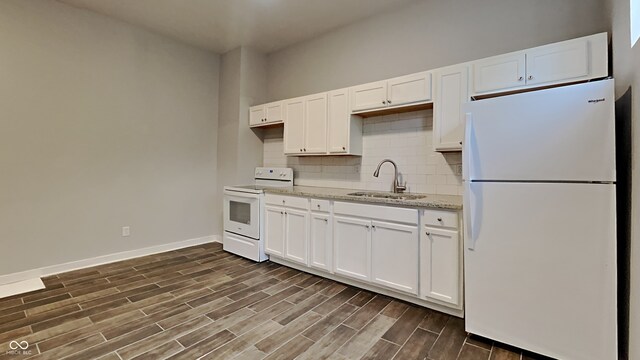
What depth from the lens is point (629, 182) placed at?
174 centimetres

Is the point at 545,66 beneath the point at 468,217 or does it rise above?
above

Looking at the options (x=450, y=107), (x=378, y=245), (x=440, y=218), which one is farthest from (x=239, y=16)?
(x=440, y=218)

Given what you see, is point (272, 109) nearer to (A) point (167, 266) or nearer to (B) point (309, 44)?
(B) point (309, 44)

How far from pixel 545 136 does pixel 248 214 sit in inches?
122

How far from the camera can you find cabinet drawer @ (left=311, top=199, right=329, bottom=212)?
10.1ft

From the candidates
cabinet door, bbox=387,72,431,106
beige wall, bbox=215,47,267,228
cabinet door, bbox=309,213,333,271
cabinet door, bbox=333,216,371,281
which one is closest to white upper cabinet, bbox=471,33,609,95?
cabinet door, bbox=387,72,431,106

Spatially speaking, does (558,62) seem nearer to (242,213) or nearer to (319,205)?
(319,205)

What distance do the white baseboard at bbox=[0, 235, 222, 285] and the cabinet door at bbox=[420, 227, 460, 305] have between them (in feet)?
10.7

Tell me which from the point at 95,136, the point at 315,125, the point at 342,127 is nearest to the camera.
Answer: the point at 342,127

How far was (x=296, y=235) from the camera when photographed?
3.33 m

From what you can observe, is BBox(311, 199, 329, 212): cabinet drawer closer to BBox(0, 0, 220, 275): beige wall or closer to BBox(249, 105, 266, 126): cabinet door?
BBox(249, 105, 266, 126): cabinet door

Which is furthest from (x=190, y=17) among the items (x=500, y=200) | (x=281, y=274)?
(x=500, y=200)

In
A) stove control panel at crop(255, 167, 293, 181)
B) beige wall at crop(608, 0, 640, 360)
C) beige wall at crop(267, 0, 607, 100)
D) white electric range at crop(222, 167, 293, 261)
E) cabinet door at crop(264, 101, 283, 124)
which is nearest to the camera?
beige wall at crop(608, 0, 640, 360)

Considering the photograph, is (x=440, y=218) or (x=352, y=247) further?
(x=352, y=247)
